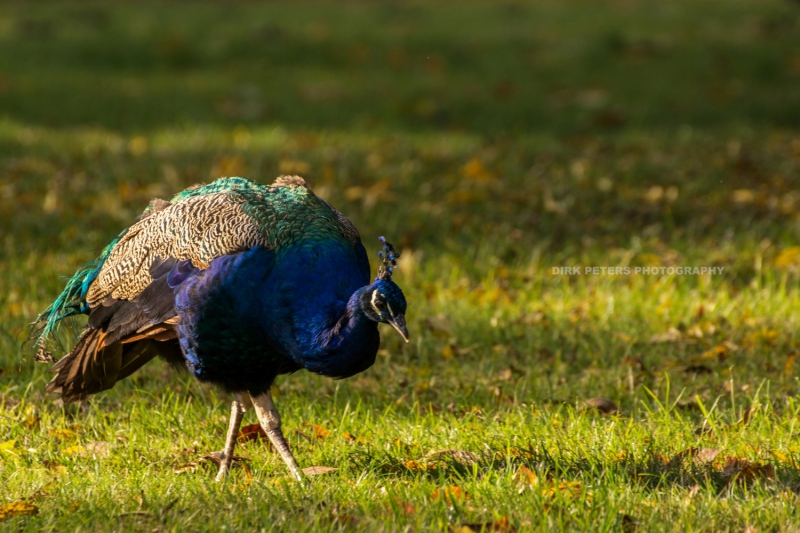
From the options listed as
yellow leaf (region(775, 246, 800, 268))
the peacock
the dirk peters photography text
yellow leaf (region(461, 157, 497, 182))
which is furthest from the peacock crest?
yellow leaf (region(461, 157, 497, 182))

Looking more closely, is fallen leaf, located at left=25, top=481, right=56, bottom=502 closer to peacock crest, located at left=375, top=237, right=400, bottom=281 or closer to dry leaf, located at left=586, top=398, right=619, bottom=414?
peacock crest, located at left=375, top=237, right=400, bottom=281

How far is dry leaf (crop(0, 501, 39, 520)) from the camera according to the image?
322 cm

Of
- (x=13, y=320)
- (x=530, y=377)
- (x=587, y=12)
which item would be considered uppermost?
(x=587, y=12)

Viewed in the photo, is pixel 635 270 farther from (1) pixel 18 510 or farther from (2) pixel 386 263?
(1) pixel 18 510

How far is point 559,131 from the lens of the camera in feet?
29.2

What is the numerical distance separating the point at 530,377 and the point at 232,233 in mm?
1647

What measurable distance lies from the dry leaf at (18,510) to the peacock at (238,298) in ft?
2.01

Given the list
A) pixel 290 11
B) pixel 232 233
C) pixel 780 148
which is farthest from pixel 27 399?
pixel 290 11

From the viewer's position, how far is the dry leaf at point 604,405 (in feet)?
14.0

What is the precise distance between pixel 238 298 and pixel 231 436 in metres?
0.63

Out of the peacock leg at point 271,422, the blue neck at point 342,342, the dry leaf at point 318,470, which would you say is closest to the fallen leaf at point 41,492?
the peacock leg at point 271,422

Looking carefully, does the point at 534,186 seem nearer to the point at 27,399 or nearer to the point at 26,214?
the point at 26,214

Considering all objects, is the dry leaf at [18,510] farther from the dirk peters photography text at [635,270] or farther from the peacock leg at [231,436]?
the dirk peters photography text at [635,270]

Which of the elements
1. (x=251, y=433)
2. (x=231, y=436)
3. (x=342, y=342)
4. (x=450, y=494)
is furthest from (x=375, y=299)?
(x=251, y=433)
